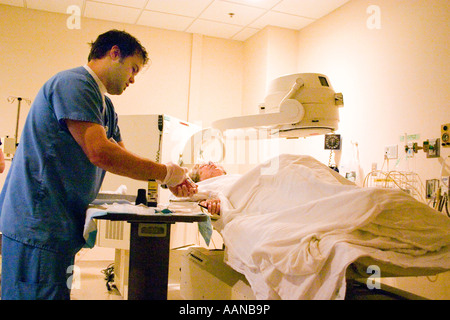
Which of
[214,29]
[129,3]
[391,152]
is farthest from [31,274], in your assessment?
[214,29]

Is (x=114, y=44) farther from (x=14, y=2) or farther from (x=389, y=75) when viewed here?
(x=14, y=2)

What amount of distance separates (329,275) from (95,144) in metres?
0.82

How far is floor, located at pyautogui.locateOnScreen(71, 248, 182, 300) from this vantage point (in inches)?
113

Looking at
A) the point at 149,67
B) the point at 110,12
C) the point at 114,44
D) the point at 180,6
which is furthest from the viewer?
the point at 149,67

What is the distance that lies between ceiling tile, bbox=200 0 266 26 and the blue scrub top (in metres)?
2.76

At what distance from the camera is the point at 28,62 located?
3928mm

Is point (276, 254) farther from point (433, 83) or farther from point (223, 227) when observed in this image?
point (433, 83)

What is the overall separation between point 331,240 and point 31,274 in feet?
3.07

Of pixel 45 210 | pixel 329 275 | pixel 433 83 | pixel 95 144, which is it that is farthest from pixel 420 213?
pixel 433 83

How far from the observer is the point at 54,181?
1258 millimetres

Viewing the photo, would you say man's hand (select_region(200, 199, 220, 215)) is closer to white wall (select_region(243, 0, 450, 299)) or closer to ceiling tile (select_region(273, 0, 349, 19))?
white wall (select_region(243, 0, 450, 299))

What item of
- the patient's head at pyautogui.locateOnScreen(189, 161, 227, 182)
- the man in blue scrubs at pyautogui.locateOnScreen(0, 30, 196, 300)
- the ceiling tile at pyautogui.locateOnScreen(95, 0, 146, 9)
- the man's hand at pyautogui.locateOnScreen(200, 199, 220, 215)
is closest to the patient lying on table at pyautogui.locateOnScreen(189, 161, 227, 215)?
the patient's head at pyautogui.locateOnScreen(189, 161, 227, 182)

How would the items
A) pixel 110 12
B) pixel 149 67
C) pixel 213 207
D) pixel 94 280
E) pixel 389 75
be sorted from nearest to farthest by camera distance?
pixel 213 207 → pixel 389 75 → pixel 94 280 → pixel 110 12 → pixel 149 67

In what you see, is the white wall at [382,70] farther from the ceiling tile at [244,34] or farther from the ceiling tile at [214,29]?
the ceiling tile at [214,29]
